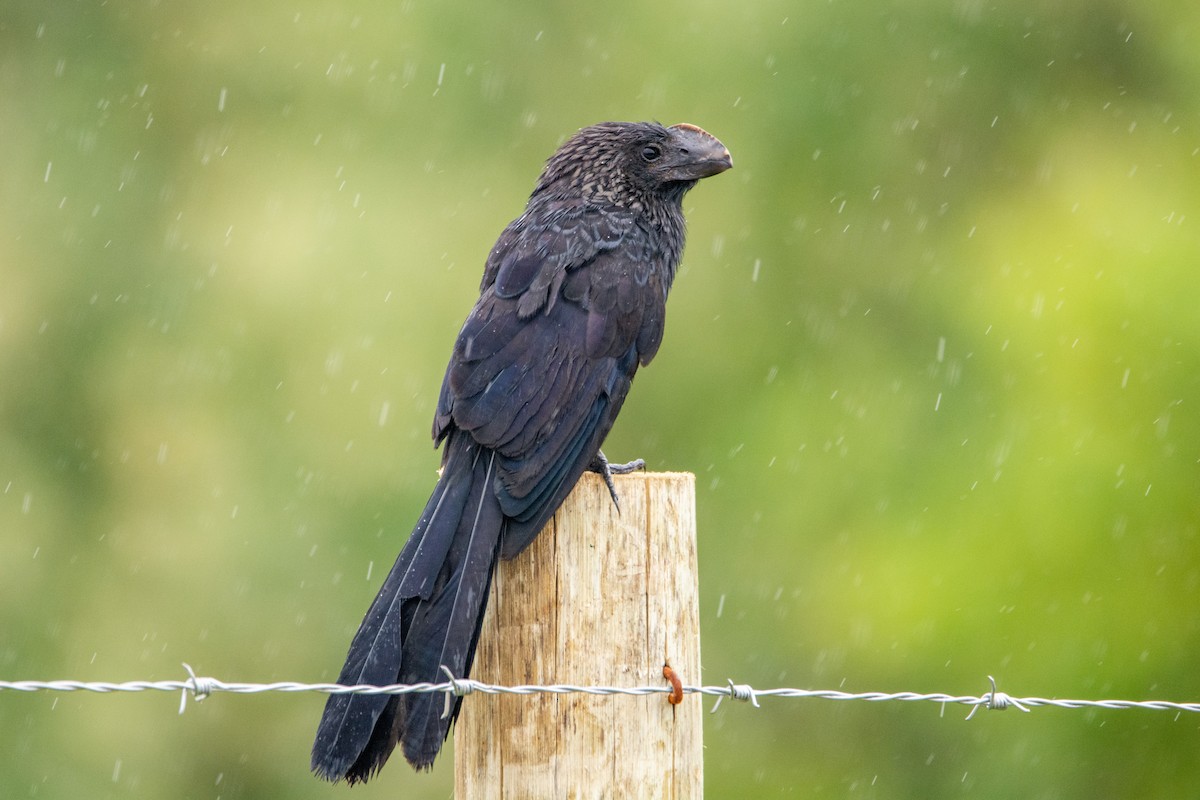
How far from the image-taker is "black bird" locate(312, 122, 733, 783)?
3078 millimetres

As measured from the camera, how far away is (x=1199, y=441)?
880 centimetres

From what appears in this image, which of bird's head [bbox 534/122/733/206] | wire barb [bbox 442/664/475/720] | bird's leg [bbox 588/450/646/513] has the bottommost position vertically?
wire barb [bbox 442/664/475/720]

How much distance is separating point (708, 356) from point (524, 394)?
6.89 metres

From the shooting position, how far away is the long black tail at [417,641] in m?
2.99

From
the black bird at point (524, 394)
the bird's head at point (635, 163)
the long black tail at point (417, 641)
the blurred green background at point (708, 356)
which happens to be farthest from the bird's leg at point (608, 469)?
the blurred green background at point (708, 356)

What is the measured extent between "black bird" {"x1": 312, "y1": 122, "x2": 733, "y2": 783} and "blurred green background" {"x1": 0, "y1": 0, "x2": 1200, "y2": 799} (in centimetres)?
499

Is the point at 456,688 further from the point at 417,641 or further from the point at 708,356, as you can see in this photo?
the point at 708,356

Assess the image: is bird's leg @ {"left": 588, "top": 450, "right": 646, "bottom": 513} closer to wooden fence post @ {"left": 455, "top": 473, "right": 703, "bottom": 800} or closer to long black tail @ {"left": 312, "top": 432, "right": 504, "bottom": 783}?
wooden fence post @ {"left": 455, "top": 473, "right": 703, "bottom": 800}

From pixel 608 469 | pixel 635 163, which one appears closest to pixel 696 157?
pixel 635 163

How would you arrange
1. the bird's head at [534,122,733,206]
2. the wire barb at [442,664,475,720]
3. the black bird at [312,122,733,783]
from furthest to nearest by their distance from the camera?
the bird's head at [534,122,733,206] < the black bird at [312,122,733,783] < the wire barb at [442,664,475,720]

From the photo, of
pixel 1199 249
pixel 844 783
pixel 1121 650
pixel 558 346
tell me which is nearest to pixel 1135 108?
pixel 1199 249

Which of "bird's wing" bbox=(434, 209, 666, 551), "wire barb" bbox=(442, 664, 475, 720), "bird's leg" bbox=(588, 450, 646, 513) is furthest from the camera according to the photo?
"bird's wing" bbox=(434, 209, 666, 551)

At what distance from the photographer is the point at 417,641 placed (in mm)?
3143

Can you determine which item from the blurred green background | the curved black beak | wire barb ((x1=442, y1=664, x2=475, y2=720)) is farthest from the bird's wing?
the blurred green background
